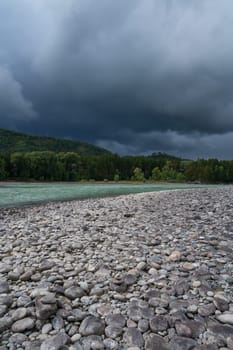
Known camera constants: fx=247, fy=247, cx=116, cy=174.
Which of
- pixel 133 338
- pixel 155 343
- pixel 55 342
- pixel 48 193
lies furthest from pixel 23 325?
pixel 48 193

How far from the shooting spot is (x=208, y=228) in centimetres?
802

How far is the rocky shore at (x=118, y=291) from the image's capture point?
10.2 feet

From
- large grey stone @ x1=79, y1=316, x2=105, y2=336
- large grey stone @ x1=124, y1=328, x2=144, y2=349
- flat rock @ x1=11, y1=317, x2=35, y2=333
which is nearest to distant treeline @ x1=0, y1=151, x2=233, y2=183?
flat rock @ x1=11, y1=317, x2=35, y2=333

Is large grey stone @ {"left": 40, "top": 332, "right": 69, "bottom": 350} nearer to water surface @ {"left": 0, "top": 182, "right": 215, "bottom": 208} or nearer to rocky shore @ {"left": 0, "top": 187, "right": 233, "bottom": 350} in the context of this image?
rocky shore @ {"left": 0, "top": 187, "right": 233, "bottom": 350}

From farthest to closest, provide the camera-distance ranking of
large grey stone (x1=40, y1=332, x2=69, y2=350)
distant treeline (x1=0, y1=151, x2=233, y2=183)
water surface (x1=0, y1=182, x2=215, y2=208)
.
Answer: distant treeline (x1=0, y1=151, x2=233, y2=183) → water surface (x1=0, y1=182, x2=215, y2=208) → large grey stone (x1=40, y1=332, x2=69, y2=350)

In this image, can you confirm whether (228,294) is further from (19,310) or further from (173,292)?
(19,310)

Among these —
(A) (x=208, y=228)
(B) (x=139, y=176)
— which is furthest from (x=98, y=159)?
(A) (x=208, y=228)

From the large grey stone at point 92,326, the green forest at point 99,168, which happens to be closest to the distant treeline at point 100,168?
the green forest at point 99,168

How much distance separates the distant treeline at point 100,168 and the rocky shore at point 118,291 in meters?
91.6

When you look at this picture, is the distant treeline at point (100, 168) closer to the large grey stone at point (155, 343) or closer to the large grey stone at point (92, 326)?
the large grey stone at point (92, 326)

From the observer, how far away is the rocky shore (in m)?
3.12

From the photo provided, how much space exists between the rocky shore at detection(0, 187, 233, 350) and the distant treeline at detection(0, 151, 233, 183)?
91.6 metres

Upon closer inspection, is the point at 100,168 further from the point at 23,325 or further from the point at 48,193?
the point at 23,325

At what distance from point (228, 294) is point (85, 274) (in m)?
2.56
